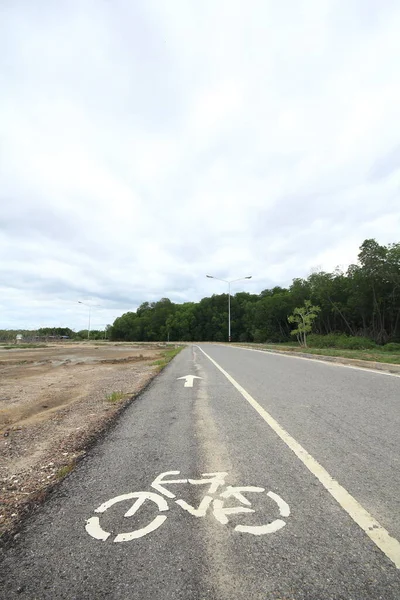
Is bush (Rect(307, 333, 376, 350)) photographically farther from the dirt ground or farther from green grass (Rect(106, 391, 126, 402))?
green grass (Rect(106, 391, 126, 402))

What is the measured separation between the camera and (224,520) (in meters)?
→ 2.60

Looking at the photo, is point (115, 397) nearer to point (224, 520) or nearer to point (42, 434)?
point (42, 434)

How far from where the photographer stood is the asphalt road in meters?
1.97

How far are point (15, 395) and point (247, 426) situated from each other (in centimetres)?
779

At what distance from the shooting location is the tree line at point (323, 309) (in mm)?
38688

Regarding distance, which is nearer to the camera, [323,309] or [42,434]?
[42,434]

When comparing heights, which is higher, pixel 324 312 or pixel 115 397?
pixel 324 312

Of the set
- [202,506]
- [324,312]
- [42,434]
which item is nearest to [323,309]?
[324,312]

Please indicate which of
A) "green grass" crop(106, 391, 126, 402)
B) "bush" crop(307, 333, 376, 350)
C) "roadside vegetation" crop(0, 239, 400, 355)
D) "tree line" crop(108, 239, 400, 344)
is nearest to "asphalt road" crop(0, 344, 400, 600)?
"green grass" crop(106, 391, 126, 402)

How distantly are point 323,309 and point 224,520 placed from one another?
56133 mm

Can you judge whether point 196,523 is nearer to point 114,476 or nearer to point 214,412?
point 114,476

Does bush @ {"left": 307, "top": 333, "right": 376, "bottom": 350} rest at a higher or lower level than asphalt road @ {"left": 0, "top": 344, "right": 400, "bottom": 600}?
higher

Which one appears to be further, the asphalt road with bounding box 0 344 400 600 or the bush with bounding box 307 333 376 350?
the bush with bounding box 307 333 376 350

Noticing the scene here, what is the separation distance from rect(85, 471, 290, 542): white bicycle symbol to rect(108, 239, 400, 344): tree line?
33010mm
